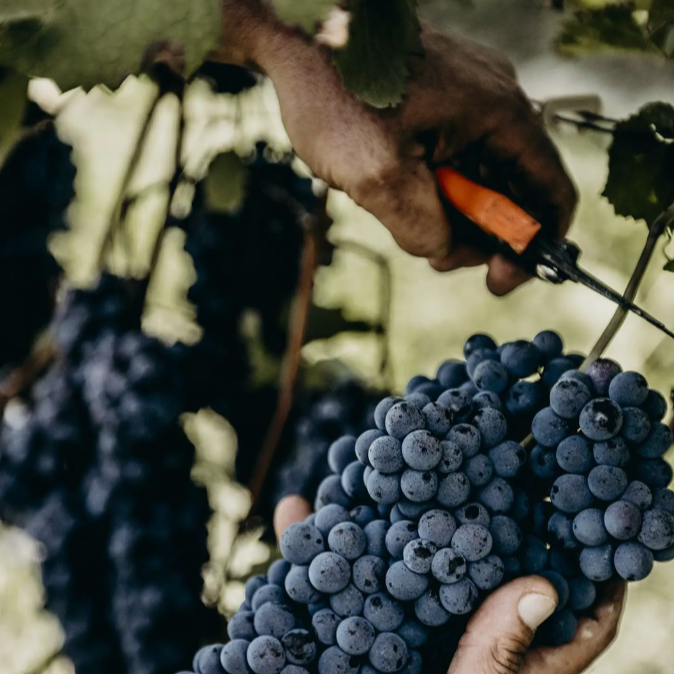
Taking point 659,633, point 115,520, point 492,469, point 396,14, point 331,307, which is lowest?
point 659,633

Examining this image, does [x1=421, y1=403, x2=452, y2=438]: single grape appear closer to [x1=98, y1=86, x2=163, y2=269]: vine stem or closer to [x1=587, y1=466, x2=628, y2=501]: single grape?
[x1=587, y1=466, x2=628, y2=501]: single grape

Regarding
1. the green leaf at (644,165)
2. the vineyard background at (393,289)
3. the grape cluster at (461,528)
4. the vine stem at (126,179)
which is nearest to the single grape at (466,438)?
the grape cluster at (461,528)

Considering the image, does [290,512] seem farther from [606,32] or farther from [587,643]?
[606,32]

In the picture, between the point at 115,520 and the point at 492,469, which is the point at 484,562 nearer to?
the point at 492,469

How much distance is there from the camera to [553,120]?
38.6 inches

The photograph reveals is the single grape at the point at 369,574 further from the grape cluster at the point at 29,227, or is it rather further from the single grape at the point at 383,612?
the grape cluster at the point at 29,227

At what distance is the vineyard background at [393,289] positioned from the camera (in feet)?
4.20

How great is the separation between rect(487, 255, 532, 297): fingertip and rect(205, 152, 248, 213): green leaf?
0.45m

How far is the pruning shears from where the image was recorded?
726 millimetres

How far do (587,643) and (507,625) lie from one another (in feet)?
0.34

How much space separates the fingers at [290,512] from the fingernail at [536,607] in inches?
12.3

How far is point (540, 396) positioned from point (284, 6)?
0.40 metres

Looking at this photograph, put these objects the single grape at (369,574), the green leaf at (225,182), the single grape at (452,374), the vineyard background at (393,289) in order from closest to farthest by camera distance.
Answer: the single grape at (369,574) < the single grape at (452,374) < the green leaf at (225,182) < the vineyard background at (393,289)

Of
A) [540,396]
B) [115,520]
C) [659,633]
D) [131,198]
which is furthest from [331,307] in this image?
[659,633]
